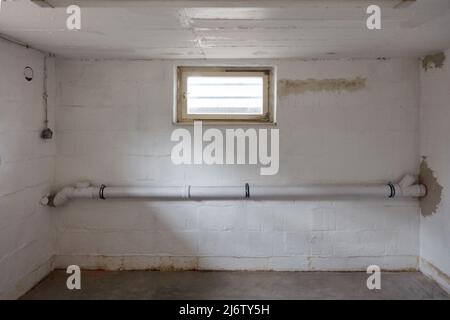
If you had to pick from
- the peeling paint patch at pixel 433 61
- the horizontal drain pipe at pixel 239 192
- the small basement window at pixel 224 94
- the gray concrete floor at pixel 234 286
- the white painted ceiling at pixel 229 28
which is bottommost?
the gray concrete floor at pixel 234 286

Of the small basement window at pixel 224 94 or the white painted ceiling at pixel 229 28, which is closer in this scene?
the white painted ceiling at pixel 229 28

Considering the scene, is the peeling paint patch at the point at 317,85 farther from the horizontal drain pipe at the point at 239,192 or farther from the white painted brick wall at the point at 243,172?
the horizontal drain pipe at the point at 239,192

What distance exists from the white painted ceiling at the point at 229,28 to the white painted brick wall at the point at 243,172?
26 cm

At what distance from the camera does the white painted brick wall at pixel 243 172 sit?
3047 mm

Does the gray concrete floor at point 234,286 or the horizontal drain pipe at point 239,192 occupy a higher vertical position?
the horizontal drain pipe at point 239,192

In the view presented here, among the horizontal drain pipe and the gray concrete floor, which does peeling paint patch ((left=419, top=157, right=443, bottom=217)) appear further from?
the gray concrete floor

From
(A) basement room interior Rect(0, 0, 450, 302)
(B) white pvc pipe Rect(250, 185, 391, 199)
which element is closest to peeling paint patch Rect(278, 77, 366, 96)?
(A) basement room interior Rect(0, 0, 450, 302)

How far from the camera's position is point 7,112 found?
2451 mm

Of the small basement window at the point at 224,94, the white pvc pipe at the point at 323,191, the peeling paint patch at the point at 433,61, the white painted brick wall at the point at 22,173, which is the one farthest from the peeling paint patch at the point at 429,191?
the white painted brick wall at the point at 22,173

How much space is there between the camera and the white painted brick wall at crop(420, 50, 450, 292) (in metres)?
2.71

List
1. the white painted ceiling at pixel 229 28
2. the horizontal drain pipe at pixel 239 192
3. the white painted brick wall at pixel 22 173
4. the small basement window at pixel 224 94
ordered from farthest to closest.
Answer: the small basement window at pixel 224 94 < the horizontal drain pipe at pixel 239 192 < the white painted brick wall at pixel 22 173 < the white painted ceiling at pixel 229 28

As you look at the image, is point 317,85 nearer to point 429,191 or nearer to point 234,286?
point 429,191

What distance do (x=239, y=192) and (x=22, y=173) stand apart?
1.76 meters
